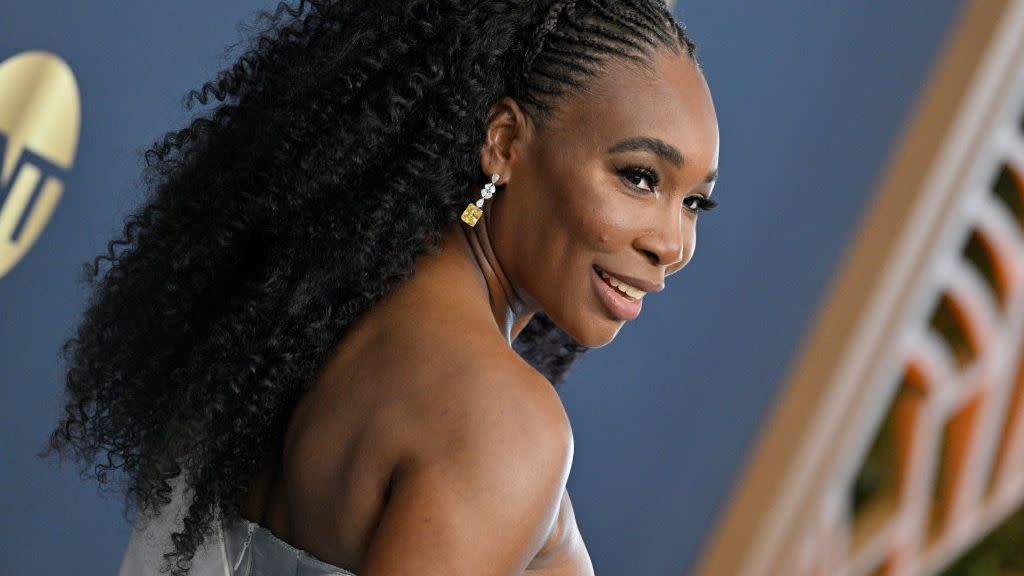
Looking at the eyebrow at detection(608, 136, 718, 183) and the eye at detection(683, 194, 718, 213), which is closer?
the eyebrow at detection(608, 136, 718, 183)

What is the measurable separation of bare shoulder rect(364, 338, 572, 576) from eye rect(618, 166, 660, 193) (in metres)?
0.29

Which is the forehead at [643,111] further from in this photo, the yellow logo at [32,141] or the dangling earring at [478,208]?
the yellow logo at [32,141]

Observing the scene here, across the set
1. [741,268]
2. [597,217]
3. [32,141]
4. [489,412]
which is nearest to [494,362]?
[489,412]

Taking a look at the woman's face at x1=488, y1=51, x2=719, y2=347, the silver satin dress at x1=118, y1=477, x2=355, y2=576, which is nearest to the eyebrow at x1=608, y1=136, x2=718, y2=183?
the woman's face at x1=488, y1=51, x2=719, y2=347

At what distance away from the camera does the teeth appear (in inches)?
46.0

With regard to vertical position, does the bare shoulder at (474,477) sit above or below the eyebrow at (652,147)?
below

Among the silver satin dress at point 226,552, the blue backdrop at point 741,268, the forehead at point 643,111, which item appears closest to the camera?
the silver satin dress at point 226,552

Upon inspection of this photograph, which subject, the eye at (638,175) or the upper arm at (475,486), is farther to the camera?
the eye at (638,175)

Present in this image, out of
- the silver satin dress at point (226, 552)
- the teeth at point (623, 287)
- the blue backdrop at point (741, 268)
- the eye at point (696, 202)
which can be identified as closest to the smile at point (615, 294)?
the teeth at point (623, 287)

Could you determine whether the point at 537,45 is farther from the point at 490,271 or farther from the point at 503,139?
the point at 490,271

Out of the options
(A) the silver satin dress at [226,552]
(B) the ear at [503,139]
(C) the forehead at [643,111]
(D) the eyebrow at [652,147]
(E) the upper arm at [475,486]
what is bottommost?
(A) the silver satin dress at [226,552]

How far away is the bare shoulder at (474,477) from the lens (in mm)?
851

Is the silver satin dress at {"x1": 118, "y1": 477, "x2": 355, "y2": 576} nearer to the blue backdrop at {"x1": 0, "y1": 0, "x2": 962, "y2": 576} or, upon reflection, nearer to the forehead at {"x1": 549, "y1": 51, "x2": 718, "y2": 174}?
the forehead at {"x1": 549, "y1": 51, "x2": 718, "y2": 174}

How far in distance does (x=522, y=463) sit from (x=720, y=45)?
5.48 feet
